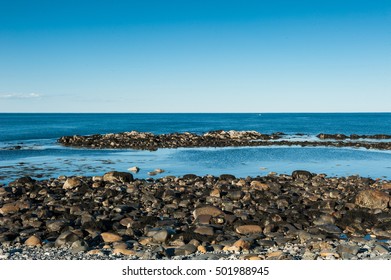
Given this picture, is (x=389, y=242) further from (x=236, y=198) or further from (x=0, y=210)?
(x=0, y=210)

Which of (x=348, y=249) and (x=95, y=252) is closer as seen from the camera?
(x=348, y=249)

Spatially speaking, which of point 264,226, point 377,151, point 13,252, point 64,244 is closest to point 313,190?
point 264,226

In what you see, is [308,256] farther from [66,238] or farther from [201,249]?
[66,238]

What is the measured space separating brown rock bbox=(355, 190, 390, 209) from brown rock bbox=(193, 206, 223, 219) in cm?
549

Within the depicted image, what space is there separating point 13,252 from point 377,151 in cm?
3780

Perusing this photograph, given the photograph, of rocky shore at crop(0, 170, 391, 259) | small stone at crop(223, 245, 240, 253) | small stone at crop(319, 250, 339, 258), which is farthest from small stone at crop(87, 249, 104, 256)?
small stone at crop(319, 250, 339, 258)

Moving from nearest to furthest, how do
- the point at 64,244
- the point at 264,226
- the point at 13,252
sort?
the point at 13,252 → the point at 64,244 → the point at 264,226

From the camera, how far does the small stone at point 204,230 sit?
11867 mm

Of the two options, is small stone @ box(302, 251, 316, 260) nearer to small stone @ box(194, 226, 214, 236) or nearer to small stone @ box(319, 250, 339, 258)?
small stone @ box(319, 250, 339, 258)

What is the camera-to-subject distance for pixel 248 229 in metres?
12.4

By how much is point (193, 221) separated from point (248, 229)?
206 centimetres

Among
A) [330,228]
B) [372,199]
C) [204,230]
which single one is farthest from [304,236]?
[372,199]

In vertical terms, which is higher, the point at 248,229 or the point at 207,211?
the point at 207,211
